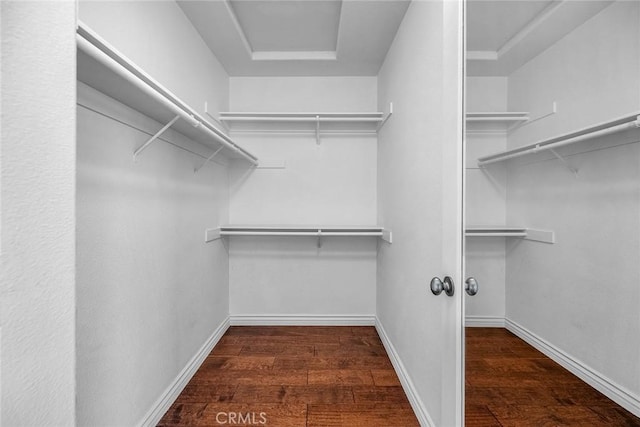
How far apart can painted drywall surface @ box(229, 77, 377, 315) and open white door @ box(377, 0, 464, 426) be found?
0.34 m

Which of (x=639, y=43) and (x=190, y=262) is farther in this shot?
(x=190, y=262)

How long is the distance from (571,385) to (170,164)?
1.79 m

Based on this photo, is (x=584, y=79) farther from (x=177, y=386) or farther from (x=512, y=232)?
(x=177, y=386)

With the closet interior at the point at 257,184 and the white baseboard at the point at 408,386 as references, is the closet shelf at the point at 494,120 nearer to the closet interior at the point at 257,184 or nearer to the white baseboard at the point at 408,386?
the closet interior at the point at 257,184

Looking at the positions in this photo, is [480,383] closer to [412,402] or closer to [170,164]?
[412,402]

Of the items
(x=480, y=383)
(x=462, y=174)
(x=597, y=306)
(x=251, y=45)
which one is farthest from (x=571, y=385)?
(x=251, y=45)

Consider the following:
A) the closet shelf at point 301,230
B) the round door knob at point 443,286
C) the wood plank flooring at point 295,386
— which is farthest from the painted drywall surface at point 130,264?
the round door knob at point 443,286

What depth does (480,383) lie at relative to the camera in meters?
0.87

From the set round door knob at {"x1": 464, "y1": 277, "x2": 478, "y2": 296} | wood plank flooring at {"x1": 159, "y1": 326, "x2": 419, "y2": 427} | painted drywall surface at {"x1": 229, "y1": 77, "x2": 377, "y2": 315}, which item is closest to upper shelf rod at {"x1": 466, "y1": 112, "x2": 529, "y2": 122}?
round door knob at {"x1": 464, "y1": 277, "x2": 478, "y2": 296}

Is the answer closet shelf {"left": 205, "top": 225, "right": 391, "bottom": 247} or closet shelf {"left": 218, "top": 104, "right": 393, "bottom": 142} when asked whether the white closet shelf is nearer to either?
closet shelf {"left": 205, "top": 225, "right": 391, "bottom": 247}

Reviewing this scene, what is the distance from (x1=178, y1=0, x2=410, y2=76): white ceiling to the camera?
1.80 m

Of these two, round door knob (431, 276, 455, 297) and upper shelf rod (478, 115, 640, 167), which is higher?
upper shelf rod (478, 115, 640, 167)

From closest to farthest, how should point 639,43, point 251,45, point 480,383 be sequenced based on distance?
point 639,43 → point 480,383 → point 251,45

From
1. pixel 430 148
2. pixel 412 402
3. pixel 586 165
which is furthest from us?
pixel 412 402
